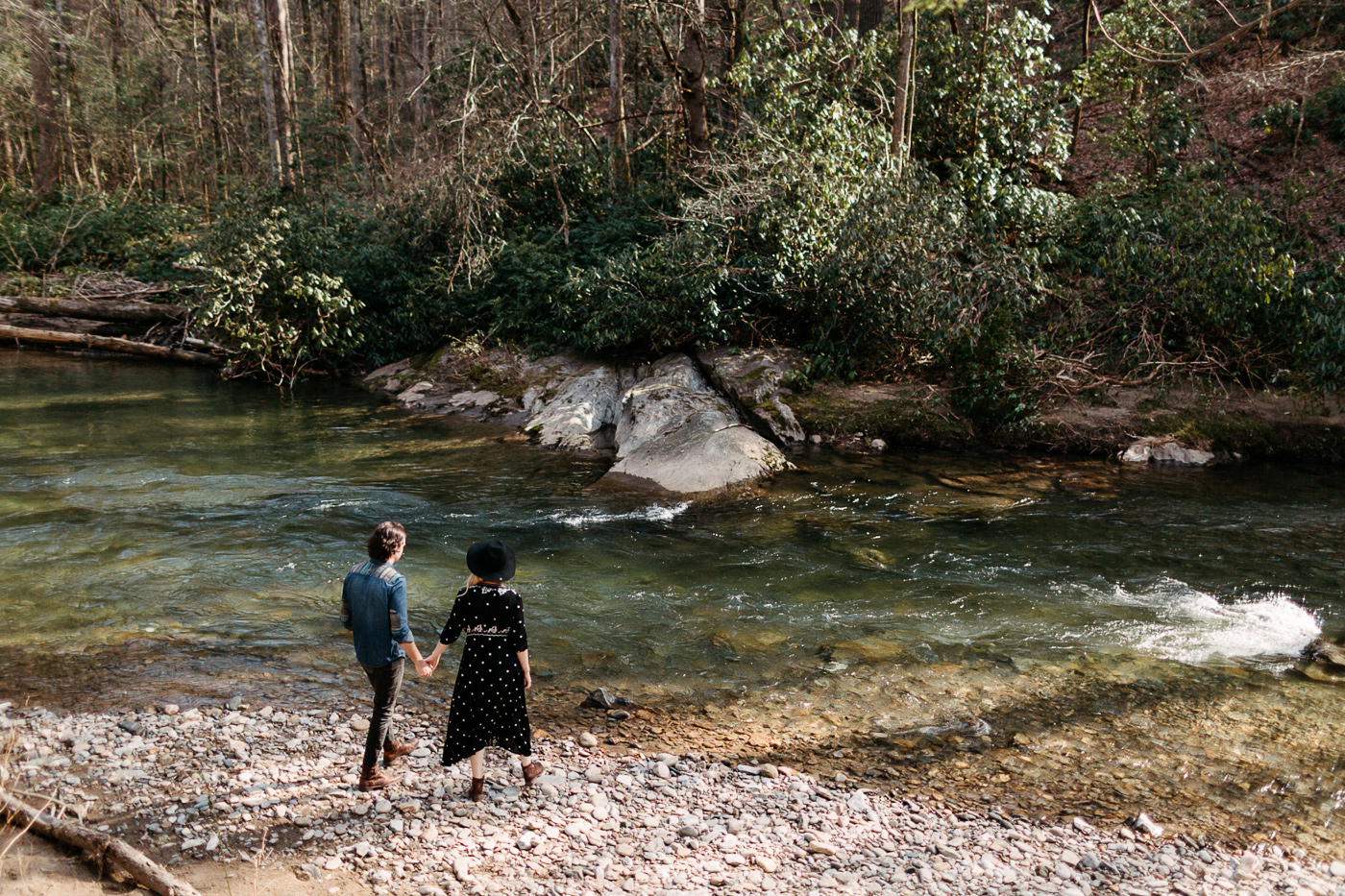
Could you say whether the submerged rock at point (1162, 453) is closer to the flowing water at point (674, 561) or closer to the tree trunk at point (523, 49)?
the flowing water at point (674, 561)

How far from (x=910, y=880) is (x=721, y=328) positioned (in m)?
11.1

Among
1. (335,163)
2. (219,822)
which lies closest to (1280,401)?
(219,822)

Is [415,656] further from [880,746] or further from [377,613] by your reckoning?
[880,746]

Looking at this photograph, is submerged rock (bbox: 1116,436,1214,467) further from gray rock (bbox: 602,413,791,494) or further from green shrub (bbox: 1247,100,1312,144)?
green shrub (bbox: 1247,100,1312,144)

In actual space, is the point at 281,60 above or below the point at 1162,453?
above

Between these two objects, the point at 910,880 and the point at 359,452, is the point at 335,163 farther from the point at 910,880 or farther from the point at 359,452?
the point at 910,880

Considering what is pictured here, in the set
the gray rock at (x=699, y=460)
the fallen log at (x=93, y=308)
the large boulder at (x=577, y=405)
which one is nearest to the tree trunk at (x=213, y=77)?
the fallen log at (x=93, y=308)

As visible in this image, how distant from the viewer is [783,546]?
28.7 feet

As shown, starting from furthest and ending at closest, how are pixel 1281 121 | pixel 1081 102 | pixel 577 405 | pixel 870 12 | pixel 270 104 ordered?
pixel 270 104 → pixel 870 12 → pixel 1081 102 → pixel 1281 121 → pixel 577 405

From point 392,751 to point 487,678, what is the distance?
77cm

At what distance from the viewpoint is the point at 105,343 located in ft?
63.0

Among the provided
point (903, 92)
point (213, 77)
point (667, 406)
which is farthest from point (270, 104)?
point (903, 92)

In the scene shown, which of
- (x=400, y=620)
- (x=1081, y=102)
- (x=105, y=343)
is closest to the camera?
(x=400, y=620)

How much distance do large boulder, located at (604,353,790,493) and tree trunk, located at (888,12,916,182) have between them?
4.89 m
